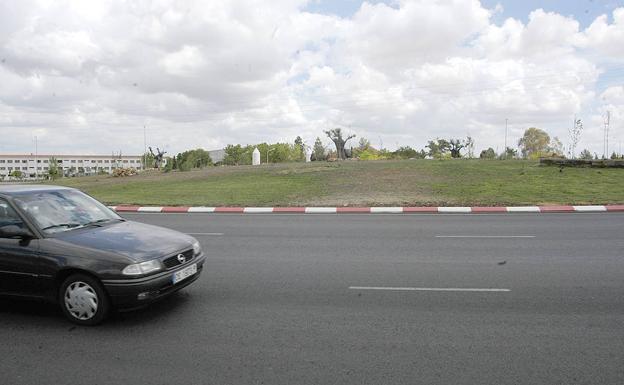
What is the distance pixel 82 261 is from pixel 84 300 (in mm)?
436

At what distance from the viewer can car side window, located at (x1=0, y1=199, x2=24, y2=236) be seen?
508 cm

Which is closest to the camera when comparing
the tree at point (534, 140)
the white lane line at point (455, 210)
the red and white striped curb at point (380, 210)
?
the red and white striped curb at point (380, 210)

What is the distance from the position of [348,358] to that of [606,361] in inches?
87.8

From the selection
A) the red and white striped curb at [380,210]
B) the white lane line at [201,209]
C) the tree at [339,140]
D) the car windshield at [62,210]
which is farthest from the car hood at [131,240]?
the tree at [339,140]

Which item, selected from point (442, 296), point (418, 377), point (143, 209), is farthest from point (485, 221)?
point (143, 209)

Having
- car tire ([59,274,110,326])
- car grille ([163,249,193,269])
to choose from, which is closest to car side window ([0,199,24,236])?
car tire ([59,274,110,326])

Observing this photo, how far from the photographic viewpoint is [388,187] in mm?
21422

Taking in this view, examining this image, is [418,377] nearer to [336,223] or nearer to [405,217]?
[336,223]

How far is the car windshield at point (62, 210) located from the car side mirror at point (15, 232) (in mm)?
152

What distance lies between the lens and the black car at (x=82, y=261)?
4.63 metres

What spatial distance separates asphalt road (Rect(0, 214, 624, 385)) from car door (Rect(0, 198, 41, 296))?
370 millimetres

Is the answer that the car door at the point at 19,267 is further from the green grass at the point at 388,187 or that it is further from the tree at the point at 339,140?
the tree at the point at 339,140

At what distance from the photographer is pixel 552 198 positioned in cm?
1758

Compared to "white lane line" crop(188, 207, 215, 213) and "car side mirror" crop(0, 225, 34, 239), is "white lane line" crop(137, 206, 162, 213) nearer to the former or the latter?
"white lane line" crop(188, 207, 215, 213)
